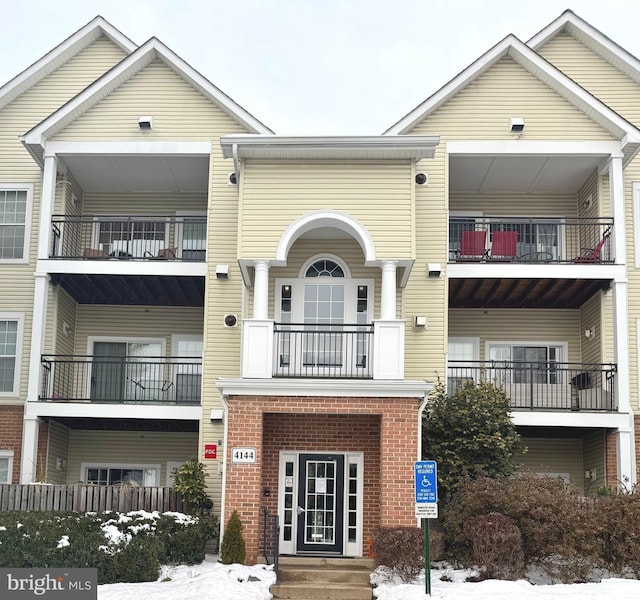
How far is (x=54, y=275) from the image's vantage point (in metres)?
22.7

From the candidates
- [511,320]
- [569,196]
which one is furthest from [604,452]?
[569,196]

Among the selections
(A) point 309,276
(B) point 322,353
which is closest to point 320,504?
(B) point 322,353

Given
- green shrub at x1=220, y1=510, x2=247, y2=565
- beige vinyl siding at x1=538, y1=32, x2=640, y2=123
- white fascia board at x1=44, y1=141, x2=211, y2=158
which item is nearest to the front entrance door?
green shrub at x1=220, y1=510, x2=247, y2=565

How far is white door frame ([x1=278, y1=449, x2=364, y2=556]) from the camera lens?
64.3ft

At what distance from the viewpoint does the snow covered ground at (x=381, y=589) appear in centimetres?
1506

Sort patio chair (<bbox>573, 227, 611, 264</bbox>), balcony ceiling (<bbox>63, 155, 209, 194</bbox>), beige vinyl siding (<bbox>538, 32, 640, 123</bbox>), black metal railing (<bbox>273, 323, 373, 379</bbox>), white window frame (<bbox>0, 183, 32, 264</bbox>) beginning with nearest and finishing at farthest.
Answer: black metal railing (<bbox>273, 323, 373, 379</bbox>)
patio chair (<bbox>573, 227, 611, 264</bbox>)
balcony ceiling (<bbox>63, 155, 209, 194</bbox>)
white window frame (<bbox>0, 183, 32, 264</bbox>)
beige vinyl siding (<bbox>538, 32, 640, 123</bbox>)

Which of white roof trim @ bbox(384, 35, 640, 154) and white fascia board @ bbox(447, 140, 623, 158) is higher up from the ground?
white roof trim @ bbox(384, 35, 640, 154)

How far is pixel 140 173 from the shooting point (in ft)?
79.1

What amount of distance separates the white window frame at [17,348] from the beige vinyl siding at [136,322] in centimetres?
152

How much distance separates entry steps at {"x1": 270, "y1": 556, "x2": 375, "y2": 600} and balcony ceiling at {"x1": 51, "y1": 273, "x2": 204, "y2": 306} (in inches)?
290

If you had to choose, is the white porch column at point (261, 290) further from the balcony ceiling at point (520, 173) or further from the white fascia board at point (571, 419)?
the white fascia board at point (571, 419)

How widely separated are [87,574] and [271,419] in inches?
231

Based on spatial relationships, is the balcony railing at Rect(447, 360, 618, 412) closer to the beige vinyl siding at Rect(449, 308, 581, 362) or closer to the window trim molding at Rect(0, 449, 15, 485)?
the beige vinyl siding at Rect(449, 308, 581, 362)

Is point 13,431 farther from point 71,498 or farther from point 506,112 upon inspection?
point 506,112
